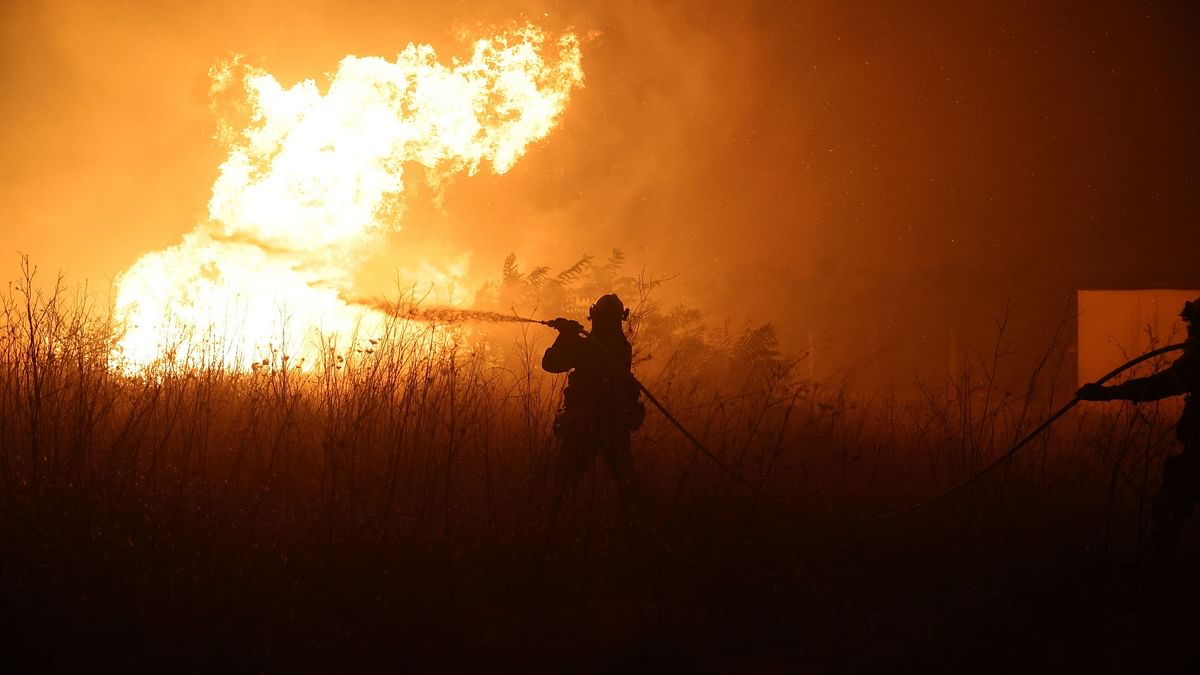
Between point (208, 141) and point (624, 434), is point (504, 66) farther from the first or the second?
point (624, 434)

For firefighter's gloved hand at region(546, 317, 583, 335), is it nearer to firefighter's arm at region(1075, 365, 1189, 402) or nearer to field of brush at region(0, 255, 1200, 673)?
field of brush at region(0, 255, 1200, 673)

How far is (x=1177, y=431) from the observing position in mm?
4996

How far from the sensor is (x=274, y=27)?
63.1ft

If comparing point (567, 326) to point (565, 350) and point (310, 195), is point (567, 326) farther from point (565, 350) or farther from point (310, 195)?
point (310, 195)

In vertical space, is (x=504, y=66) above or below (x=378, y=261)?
above

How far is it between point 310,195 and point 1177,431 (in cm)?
1204

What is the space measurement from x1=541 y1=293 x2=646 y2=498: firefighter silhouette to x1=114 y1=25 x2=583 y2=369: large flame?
19.7 feet

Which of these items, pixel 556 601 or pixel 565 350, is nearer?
pixel 556 601

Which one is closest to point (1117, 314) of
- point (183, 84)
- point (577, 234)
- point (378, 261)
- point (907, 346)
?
point (907, 346)

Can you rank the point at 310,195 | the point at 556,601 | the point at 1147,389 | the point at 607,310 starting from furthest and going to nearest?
the point at 310,195
the point at 607,310
the point at 1147,389
the point at 556,601

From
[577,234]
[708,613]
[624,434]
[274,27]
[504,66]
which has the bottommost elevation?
[708,613]

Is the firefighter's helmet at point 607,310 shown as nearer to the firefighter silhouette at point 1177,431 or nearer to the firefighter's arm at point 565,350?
the firefighter's arm at point 565,350

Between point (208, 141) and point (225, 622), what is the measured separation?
58.6 ft

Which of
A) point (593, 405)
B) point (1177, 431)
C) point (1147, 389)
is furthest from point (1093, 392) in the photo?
point (593, 405)
